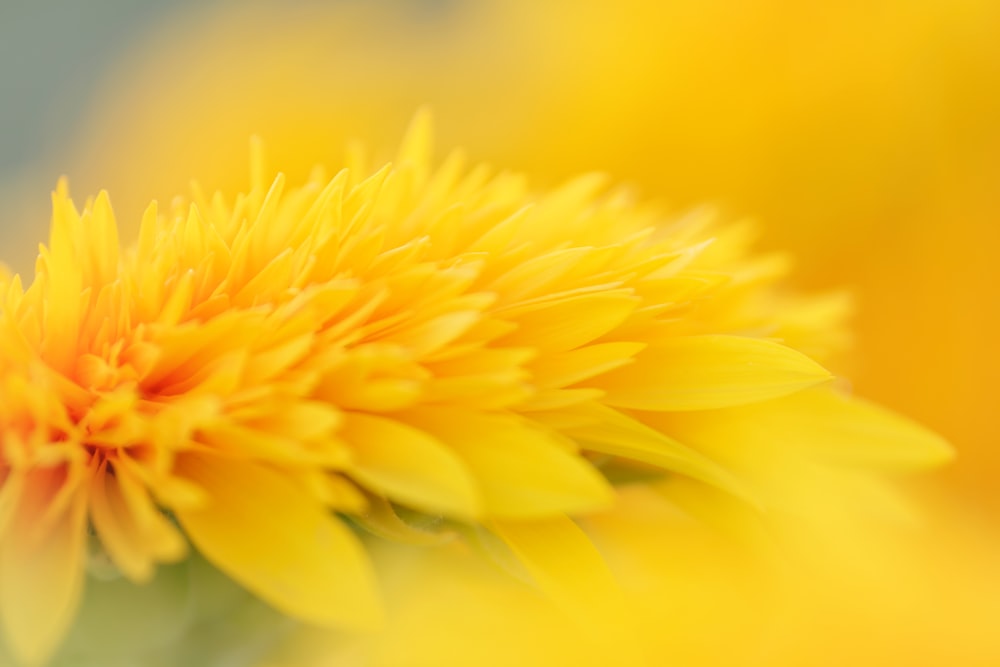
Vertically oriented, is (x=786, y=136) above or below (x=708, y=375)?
above

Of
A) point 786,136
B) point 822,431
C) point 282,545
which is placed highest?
point 786,136

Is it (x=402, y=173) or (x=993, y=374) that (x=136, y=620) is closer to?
(x=402, y=173)

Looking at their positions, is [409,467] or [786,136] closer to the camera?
[409,467]

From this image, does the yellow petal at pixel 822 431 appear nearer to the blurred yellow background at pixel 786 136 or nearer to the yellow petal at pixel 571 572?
the yellow petal at pixel 571 572

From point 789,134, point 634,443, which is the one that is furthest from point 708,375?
point 789,134

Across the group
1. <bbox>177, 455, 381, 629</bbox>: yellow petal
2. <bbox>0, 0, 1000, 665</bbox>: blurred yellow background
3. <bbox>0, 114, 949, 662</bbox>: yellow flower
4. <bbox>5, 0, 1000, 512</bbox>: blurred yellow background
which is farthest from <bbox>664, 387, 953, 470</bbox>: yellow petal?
<bbox>5, 0, 1000, 512</bbox>: blurred yellow background

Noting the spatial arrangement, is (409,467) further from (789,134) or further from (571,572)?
(789,134)

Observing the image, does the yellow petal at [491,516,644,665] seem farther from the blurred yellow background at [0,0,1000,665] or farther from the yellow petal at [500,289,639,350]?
the blurred yellow background at [0,0,1000,665]
